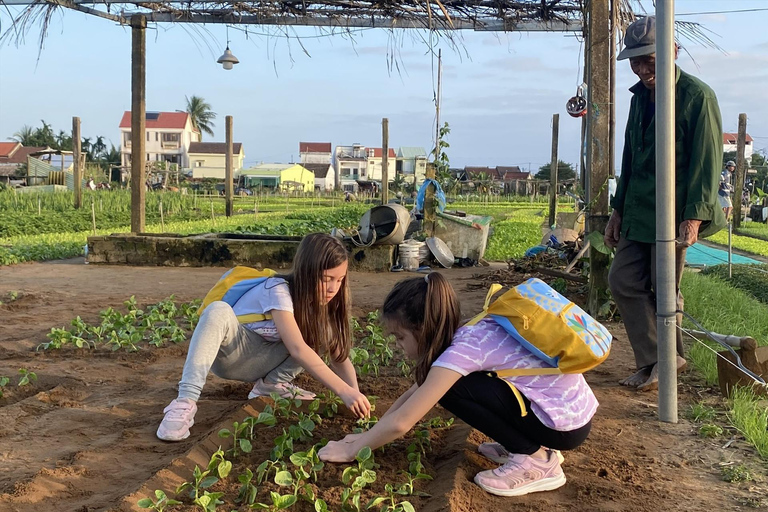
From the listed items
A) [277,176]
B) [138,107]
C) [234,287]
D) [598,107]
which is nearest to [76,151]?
[138,107]

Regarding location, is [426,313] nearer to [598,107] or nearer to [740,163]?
[598,107]

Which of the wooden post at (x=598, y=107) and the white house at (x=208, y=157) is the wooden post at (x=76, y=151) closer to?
the wooden post at (x=598, y=107)

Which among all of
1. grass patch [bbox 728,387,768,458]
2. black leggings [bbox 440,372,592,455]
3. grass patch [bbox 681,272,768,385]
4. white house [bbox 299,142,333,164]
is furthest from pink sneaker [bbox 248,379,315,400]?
white house [bbox 299,142,333,164]

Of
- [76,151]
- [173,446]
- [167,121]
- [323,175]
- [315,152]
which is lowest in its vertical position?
[173,446]

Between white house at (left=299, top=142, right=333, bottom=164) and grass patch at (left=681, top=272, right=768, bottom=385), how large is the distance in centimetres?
Result: 9913

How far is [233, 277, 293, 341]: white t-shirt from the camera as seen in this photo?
10.1 ft

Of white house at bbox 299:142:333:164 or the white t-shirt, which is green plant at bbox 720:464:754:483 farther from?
white house at bbox 299:142:333:164

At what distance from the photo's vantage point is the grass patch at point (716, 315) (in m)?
4.23

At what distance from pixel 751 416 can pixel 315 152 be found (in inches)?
4153

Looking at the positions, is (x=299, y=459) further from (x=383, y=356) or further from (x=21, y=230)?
(x=21, y=230)

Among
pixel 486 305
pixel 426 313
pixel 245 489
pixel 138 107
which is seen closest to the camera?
pixel 245 489

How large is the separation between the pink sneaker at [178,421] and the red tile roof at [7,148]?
248 feet

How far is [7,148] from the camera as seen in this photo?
73062 mm

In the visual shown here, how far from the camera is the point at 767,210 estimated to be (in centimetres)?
2444
